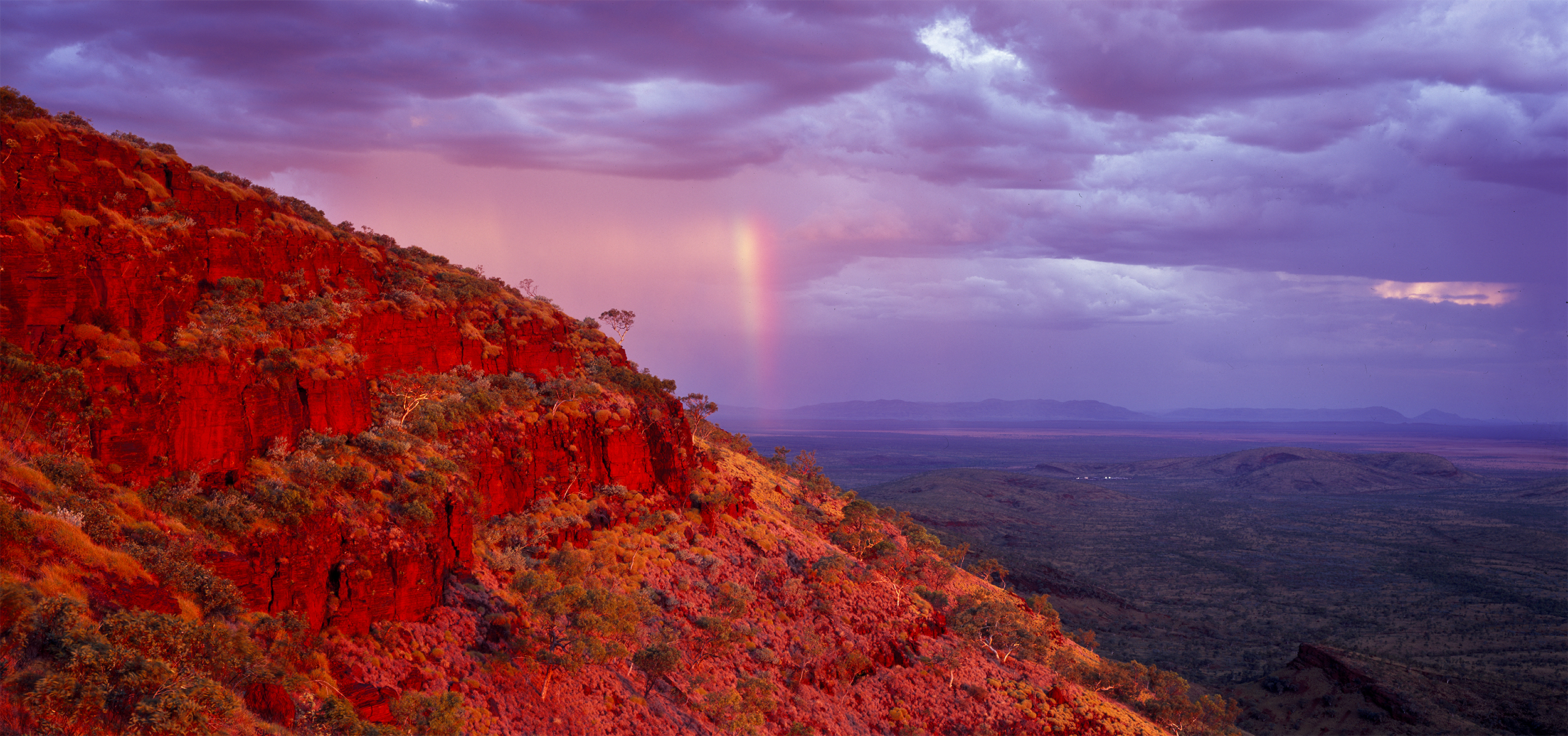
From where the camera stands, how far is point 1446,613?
67.8 meters

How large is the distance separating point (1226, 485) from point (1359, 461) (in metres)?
40.9

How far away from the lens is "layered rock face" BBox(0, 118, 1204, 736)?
1432cm

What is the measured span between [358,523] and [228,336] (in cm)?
552

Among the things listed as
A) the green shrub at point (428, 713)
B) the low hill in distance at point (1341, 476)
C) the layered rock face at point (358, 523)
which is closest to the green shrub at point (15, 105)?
the layered rock face at point (358, 523)

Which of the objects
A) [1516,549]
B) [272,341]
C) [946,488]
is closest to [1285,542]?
[1516,549]

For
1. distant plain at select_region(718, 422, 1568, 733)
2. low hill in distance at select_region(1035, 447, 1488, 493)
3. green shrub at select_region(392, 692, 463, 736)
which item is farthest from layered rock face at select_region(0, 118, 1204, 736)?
low hill in distance at select_region(1035, 447, 1488, 493)

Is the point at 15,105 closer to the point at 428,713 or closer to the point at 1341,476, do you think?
the point at 428,713

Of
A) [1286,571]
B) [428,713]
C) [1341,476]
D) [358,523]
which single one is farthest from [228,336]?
[1341,476]

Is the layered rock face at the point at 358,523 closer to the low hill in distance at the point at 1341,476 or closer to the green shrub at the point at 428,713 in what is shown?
the green shrub at the point at 428,713

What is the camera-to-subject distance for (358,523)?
746 inches

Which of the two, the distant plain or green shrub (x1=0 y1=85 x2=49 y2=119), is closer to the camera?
green shrub (x1=0 y1=85 x2=49 y2=119)

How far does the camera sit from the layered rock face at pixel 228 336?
55.6 feet

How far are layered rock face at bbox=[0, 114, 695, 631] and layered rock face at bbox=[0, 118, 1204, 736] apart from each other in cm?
7

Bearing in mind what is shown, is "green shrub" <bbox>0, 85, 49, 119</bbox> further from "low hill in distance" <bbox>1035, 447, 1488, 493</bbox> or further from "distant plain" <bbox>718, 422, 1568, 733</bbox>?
"low hill in distance" <bbox>1035, 447, 1488, 493</bbox>
